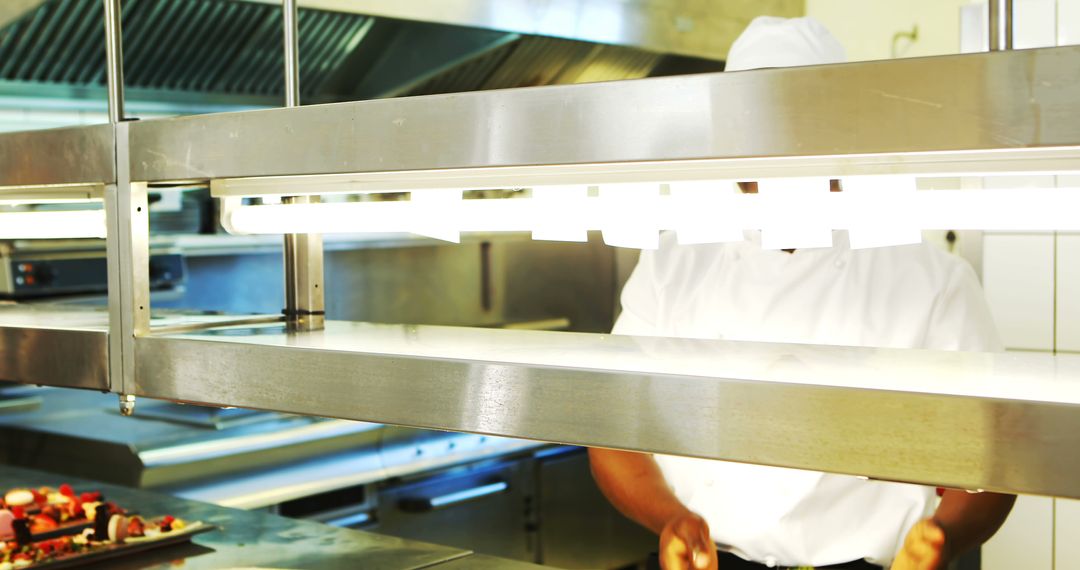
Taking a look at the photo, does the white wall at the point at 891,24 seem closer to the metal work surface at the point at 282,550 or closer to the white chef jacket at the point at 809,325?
the white chef jacket at the point at 809,325

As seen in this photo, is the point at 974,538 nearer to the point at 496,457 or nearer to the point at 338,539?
the point at 338,539

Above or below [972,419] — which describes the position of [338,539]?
below

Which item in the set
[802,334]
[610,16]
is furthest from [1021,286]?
[610,16]

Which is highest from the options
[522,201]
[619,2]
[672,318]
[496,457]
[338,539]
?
[619,2]

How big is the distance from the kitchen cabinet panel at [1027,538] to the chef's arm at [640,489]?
168 centimetres

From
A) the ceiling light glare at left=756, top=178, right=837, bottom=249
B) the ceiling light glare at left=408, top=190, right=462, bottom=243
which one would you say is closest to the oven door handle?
the ceiling light glare at left=408, top=190, right=462, bottom=243

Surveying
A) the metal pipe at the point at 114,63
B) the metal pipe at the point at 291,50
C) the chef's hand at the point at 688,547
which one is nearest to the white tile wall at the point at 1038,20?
the chef's hand at the point at 688,547

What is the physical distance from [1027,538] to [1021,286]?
2.86ft

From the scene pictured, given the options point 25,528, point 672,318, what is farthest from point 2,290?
point 672,318

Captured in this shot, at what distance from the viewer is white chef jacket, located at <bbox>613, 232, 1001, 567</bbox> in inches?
94.5

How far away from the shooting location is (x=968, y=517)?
2170 mm

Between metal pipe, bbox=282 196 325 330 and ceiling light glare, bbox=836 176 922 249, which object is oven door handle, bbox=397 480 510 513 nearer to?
metal pipe, bbox=282 196 325 330

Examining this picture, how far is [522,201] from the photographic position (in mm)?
1145

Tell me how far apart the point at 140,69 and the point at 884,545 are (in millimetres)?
2897
